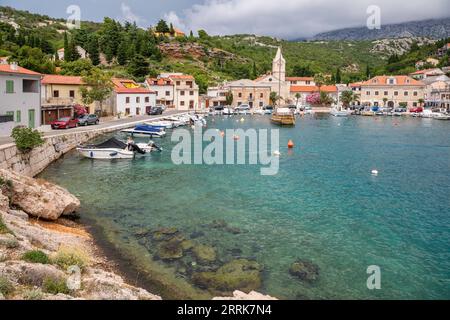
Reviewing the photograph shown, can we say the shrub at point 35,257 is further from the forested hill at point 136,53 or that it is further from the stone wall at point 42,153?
the forested hill at point 136,53

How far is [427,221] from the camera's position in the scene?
20.0 m

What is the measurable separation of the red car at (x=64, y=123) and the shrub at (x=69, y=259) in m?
33.7

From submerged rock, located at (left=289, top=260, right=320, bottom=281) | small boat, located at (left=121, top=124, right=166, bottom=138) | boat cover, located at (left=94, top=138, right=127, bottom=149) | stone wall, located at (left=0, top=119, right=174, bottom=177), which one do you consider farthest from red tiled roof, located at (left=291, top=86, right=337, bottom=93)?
submerged rock, located at (left=289, top=260, right=320, bottom=281)

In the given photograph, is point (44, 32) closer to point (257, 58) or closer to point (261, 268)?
point (257, 58)

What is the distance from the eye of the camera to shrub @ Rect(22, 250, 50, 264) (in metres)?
11.3

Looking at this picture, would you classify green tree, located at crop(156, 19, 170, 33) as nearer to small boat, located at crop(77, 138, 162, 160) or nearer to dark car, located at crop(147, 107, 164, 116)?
dark car, located at crop(147, 107, 164, 116)

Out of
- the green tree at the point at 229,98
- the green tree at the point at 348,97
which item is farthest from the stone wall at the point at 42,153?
the green tree at the point at 348,97

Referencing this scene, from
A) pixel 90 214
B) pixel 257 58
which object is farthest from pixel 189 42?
pixel 90 214

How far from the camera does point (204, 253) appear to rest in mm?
15688

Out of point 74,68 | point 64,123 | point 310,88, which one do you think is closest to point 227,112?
point 74,68

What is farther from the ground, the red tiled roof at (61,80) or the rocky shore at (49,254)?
the red tiled roof at (61,80)

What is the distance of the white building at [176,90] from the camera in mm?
90625

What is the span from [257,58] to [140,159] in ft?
521
